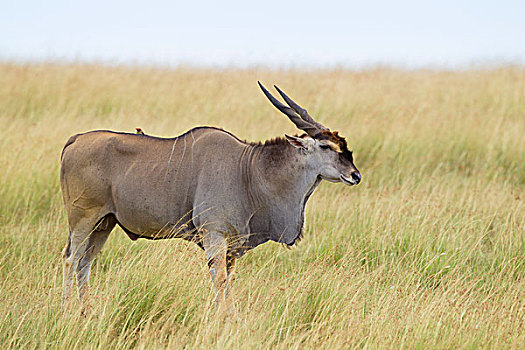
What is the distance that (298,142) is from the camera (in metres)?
4.88

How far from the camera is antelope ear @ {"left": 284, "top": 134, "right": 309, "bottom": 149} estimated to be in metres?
4.81


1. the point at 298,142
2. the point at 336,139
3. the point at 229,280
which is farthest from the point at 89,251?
the point at 336,139

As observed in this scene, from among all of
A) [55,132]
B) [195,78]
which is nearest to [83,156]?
[55,132]

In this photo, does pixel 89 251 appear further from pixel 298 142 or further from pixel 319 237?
pixel 319 237

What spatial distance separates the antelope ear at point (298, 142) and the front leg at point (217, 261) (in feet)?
2.79

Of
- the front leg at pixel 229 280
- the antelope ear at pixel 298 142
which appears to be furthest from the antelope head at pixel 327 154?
the front leg at pixel 229 280

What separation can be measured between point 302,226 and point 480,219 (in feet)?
8.55

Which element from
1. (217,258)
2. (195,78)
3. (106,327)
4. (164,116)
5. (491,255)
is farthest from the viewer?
(195,78)

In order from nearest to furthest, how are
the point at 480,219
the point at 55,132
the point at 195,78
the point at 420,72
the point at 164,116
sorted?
the point at 480,219, the point at 55,132, the point at 164,116, the point at 195,78, the point at 420,72

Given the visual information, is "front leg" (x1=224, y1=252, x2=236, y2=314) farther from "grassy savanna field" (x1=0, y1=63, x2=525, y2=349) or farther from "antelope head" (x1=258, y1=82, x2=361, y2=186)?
"antelope head" (x1=258, y1=82, x2=361, y2=186)

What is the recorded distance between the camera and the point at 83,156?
5066 millimetres

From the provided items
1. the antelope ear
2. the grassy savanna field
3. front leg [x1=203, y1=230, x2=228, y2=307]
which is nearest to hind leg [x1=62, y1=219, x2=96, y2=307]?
the grassy savanna field

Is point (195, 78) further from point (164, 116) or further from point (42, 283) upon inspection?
point (42, 283)

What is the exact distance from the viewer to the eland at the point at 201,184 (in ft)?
16.1
